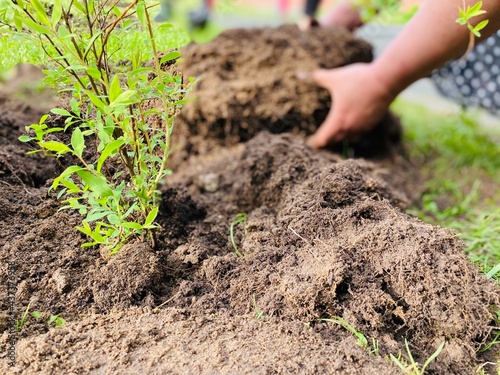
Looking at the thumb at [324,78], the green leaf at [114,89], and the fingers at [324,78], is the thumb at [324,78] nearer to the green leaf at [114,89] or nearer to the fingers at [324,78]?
the fingers at [324,78]

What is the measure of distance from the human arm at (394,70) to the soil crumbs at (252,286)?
700 millimetres

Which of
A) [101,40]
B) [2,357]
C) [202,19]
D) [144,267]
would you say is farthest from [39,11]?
[202,19]

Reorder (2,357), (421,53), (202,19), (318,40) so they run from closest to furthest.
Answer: (2,357), (421,53), (318,40), (202,19)

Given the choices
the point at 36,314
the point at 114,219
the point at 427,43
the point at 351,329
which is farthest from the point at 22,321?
the point at 427,43

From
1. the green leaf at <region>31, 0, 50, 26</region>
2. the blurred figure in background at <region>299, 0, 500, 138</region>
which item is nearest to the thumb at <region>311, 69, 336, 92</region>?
the blurred figure in background at <region>299, 0, 500, 138</region>

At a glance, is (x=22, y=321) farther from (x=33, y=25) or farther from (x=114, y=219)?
(x=33, y=25)

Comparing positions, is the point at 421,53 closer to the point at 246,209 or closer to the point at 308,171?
the point at 308,171

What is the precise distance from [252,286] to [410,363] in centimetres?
49

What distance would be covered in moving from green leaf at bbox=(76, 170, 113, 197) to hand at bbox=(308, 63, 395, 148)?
167 cm

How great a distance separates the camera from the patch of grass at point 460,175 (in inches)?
87.4

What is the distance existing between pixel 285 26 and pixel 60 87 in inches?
81.8

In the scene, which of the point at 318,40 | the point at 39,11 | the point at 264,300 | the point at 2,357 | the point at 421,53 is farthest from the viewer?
the point at 318,40

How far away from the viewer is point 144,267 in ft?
4.97

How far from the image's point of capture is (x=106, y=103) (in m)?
1.35
